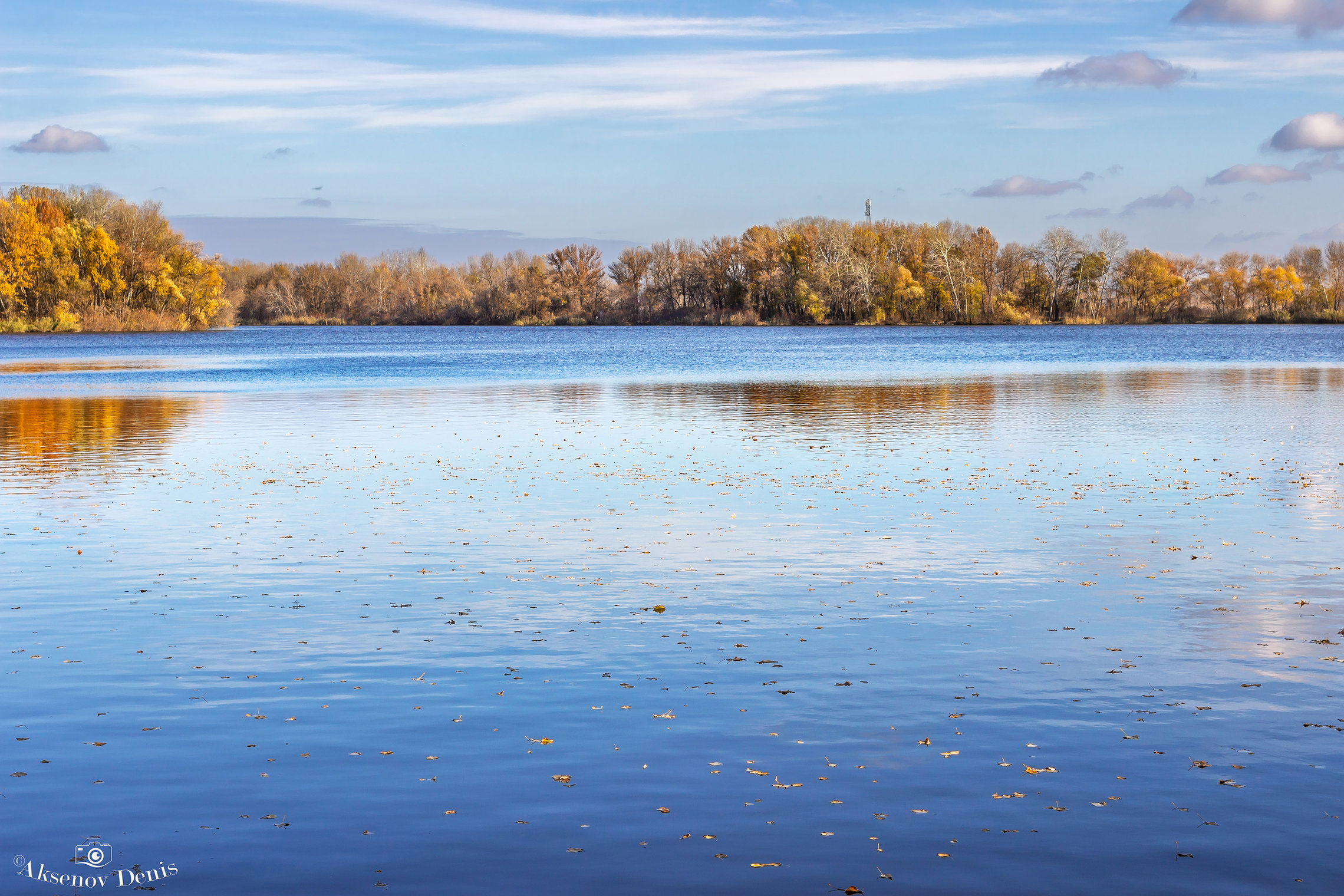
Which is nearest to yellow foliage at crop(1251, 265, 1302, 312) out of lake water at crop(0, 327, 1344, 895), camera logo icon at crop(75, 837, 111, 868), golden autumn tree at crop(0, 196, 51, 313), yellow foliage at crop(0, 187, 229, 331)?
yellow foliage at crop(0, 187, 229, 331)

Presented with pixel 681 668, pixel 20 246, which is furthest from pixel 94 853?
pixel 20 246

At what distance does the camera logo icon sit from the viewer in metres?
7.24

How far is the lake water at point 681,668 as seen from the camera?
7.41 meters

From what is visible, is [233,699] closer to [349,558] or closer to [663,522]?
[349,558]

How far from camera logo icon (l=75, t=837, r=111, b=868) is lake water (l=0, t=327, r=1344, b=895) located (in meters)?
0.05

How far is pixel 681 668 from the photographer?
36.2 feet

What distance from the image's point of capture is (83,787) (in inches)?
327

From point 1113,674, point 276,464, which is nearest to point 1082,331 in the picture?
point 276,464

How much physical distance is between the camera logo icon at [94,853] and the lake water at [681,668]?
0.05 m

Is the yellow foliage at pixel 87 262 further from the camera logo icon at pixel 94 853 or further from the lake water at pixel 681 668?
the camera logo icon at pixel 94 853

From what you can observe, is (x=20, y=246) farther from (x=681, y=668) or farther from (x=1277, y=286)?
(x=1277, y=286)

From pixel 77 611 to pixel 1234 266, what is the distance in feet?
592

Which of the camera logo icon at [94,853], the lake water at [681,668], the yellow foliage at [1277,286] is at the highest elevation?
the yellow foliage at [1277,286]

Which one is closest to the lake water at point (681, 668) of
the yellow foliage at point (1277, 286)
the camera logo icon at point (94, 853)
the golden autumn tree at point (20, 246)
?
the camera logo icon at point (94, 853)
